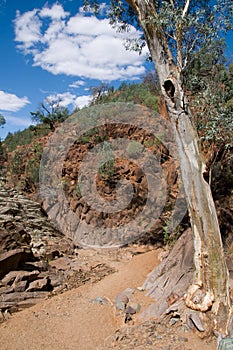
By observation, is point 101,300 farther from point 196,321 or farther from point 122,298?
point 196,321

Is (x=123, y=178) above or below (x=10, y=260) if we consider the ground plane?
above

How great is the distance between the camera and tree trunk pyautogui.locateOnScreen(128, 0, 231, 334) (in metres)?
3.67

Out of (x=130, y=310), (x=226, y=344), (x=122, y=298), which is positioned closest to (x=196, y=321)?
(x=226, y=344)

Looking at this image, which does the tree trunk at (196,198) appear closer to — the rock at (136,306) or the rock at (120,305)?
the rock at (136,306)

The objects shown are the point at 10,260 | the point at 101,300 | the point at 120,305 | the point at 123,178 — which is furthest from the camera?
the point at 123,178

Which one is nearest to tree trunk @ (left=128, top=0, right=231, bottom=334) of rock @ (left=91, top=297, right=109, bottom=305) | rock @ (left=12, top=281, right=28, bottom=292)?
rock @ (left=91, top=297, right=109, bottom=305)

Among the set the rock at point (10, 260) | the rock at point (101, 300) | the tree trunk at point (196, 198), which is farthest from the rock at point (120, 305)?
the rock at point (10, 260)

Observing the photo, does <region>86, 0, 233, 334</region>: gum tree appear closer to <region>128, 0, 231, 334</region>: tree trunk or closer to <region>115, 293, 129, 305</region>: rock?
<region>128, 0, 231, 334</region>: tree trunk

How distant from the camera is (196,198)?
13.0ft

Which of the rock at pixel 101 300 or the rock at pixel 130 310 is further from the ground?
the rock at pixel 130 310

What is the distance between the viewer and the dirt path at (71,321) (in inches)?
152

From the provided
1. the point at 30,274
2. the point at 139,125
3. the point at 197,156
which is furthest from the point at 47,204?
the point at 197,156

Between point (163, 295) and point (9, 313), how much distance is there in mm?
2408

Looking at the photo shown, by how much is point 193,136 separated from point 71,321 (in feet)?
10.5
